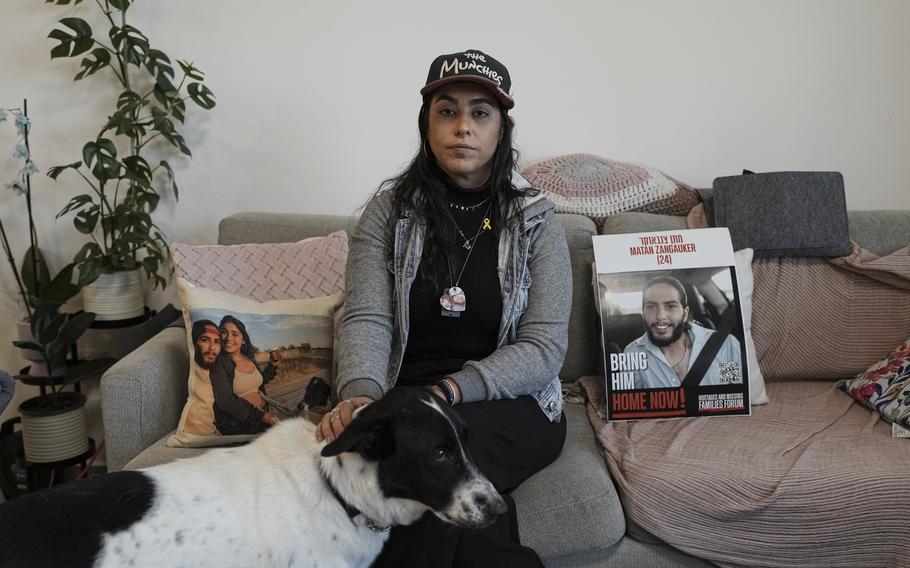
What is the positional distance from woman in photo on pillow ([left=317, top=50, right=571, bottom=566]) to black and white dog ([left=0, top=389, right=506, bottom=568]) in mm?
307

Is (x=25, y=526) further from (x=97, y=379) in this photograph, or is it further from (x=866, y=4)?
(x=866, y=4)

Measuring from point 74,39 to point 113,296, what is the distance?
85cm

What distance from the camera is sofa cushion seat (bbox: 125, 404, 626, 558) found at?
152 cm

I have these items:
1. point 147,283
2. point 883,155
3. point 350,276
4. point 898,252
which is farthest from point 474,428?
point 883,155

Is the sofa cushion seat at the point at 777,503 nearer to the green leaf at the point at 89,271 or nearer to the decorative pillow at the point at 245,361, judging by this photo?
the decorative pillow at the point at 245,361

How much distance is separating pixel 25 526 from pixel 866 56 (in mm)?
2771

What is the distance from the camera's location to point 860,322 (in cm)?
211

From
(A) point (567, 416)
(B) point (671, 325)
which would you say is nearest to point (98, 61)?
(A) point (567, 416)

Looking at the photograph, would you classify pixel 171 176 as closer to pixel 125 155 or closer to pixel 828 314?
pixel 125 155

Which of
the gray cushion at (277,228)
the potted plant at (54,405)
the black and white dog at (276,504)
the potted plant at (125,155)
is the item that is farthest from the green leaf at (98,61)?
the black and white dog at (276,504)

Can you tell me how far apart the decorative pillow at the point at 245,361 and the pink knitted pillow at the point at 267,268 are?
0.10m

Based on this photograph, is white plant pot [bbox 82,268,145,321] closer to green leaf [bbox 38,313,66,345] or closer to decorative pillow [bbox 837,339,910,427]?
green leaf [bbox 38,313,66,345]

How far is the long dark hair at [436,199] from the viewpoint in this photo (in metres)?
1.70

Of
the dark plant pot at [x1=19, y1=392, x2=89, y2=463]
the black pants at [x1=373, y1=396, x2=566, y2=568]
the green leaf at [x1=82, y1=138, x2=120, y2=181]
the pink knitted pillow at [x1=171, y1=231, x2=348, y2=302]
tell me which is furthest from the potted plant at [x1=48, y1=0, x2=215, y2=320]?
the black pants at [x1=373, y1=396, x2=566, y2=568]
